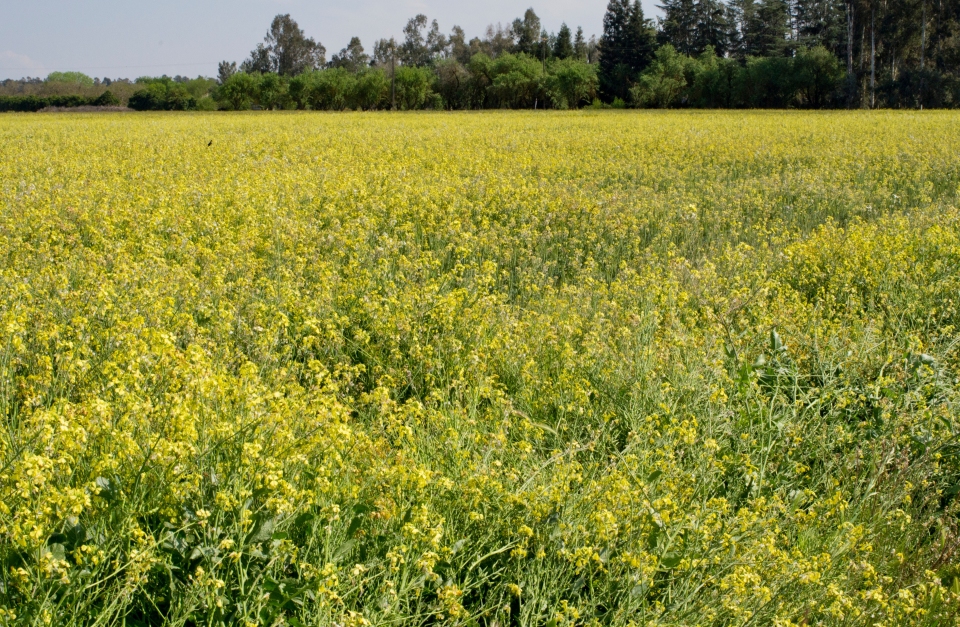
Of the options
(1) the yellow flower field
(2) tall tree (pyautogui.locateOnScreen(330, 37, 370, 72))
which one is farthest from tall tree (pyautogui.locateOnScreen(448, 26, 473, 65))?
(1) the yellow flower field

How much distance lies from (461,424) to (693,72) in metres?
66.1

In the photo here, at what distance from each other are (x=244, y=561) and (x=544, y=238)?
668 centimetres

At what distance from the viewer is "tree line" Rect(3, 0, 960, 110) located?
5631 cm

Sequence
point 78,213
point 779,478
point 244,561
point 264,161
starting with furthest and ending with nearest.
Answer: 1. point 264,161
2. point 78,213
3. point 779,478
4. point 244,561

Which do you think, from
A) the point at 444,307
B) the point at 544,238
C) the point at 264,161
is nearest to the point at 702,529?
the point at 444,307

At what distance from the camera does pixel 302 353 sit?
542 centimetres

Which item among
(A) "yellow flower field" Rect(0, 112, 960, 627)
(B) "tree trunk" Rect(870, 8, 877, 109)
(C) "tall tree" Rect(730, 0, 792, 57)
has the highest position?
(C) "tall tree" Rect(730, 0, 792, 57)

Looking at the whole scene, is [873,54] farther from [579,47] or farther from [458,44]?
[458,44]

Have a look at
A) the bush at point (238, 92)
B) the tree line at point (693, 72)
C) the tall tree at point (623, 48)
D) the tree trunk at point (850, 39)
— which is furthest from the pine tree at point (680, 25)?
the bush at point (238, 92)

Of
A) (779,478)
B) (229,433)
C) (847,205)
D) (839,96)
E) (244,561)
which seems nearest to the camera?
(244,561)

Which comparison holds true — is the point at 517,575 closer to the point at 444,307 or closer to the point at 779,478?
the point at 779,478

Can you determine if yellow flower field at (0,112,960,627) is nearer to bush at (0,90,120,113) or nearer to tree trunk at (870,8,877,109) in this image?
tree trunk at (870,8,877,109)

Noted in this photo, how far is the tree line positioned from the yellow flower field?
53.7 meters

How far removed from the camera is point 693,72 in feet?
210
